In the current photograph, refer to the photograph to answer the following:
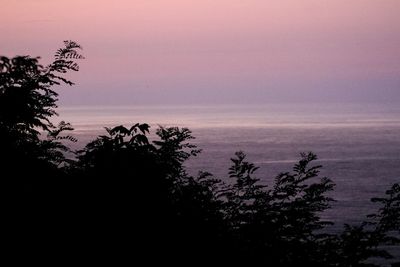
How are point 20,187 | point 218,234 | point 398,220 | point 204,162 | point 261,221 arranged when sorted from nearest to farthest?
point 20,187 < point 218,234 < point 261,221 < point 398,220 < point 204,162

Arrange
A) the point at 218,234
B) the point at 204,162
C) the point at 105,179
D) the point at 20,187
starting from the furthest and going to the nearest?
the point at 204,162, the point at 218,234, the point at 105,179, the point at 20,187

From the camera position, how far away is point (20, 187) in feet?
18.3

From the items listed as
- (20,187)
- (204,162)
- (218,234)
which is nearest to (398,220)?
(218,234)

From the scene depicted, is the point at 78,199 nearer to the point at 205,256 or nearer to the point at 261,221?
the point at 205,256

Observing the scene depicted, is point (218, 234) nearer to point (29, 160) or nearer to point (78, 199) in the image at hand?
point (78, 199)

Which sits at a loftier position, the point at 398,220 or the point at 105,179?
the point at 105,179

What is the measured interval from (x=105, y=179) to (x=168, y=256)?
0.91m

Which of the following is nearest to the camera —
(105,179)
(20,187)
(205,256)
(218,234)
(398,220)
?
(20,187)

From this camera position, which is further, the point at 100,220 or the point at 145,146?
the point at 145,146

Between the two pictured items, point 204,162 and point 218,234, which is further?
point 204,162

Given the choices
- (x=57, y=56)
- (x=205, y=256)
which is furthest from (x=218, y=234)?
(x=57, y=56)

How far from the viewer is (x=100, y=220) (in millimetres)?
5797

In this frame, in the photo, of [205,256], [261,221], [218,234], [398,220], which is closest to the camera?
[205,256]

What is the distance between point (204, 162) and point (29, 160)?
253ft
